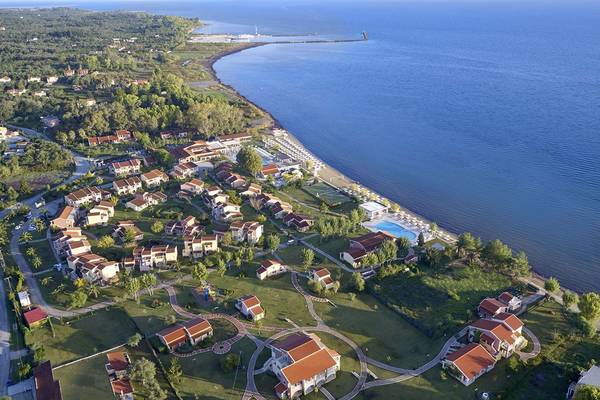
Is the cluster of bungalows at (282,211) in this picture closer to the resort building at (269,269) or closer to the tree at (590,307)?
the resort building at (269,269)

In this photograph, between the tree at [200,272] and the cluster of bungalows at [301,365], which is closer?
the cluster of bungalows at [301,365]

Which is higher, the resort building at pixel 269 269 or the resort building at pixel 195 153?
the resort building at pixel 195 153

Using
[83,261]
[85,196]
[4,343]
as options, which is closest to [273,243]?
[83,261]

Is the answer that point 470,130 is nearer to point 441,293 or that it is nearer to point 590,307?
point 441,293

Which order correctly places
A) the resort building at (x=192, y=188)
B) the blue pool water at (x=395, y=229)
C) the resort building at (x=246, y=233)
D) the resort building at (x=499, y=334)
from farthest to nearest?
the resort building at (x=192, y=188) < the blue pool water at (x=395, y=229) < the resort building at (x=246, y=233) < the resort building at (x=499, y=334)

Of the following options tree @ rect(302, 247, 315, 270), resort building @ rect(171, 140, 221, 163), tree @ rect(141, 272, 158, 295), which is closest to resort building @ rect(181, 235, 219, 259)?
tree @ rect(141, 272, 158, 295)

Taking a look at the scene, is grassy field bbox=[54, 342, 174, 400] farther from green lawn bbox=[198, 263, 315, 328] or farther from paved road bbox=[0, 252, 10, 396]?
green lawn bbox=[198, 263, 315, 328]

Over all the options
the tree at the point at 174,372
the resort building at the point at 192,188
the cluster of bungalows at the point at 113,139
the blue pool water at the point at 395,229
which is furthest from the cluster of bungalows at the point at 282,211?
the cluster of bungalows at the point at 113,139

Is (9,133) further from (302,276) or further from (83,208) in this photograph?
(302,276)
